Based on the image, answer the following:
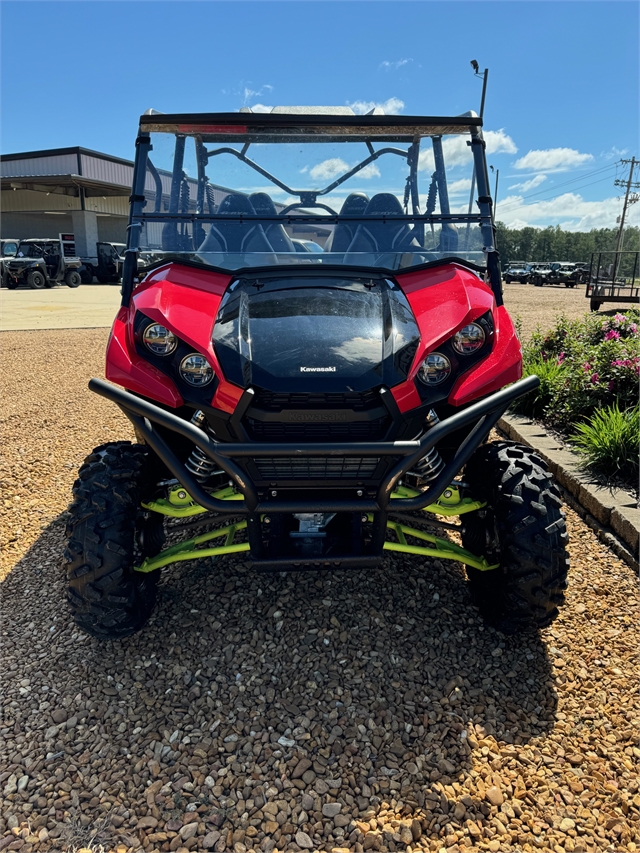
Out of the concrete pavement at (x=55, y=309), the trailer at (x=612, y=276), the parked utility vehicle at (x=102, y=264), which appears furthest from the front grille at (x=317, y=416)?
the parked utility vehicle at (x=102, y=264)

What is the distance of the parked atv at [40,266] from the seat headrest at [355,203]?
2358 cm

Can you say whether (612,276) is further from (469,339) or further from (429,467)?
(429,467)

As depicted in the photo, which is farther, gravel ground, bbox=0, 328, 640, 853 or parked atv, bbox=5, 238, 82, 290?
parked atv, bbox=5, 238, 82, 290

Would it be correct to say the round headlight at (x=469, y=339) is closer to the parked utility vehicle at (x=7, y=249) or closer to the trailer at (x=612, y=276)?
the trailer at (x=612, y=276)

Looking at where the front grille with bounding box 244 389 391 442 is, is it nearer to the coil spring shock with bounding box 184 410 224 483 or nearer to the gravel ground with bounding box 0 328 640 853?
the coil spring shock with bounding box 184 410 224 483

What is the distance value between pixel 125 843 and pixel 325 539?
3.80ft

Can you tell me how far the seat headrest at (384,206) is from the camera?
3.08 m

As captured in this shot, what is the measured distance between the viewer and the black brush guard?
2066 mm

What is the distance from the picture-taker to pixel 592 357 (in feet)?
16.7

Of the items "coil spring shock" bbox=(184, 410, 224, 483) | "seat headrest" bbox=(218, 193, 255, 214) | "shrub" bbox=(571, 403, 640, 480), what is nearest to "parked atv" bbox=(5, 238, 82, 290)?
"seat headrest" bbox=(218, 193, 255, 214)

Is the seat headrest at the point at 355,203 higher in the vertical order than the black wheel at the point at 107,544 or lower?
higher

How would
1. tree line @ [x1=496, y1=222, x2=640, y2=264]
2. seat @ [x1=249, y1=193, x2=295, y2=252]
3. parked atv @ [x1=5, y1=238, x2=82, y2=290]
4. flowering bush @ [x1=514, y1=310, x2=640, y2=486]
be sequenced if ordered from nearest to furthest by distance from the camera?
seat @ [x1=249, y1=193, x2=295, y2=252]
flowering bush @ [x1=514, y1=310, x2=640, y2=486]
parked atv @ [x1=5, y1=238, x2=82, y2=290]
tree line @ [x1=496, y1=222, x2=640, y2=264]

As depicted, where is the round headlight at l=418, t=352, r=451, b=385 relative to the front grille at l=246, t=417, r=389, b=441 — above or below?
above

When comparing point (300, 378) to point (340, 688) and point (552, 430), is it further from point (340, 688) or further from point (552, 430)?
point (552, 430)
